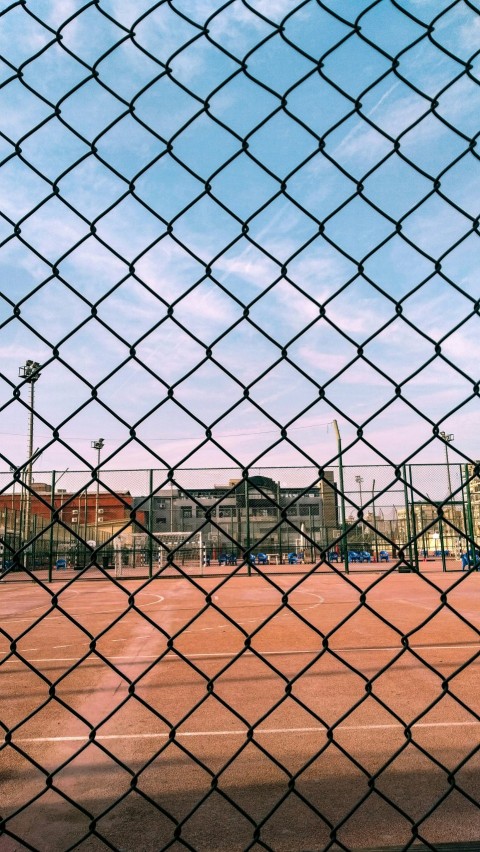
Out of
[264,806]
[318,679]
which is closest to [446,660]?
[318,679]

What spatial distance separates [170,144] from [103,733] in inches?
136

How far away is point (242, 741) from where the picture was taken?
11.5 feet

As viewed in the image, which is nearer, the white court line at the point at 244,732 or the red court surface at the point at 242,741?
the red court surface at the point at 242,741

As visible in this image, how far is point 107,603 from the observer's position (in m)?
12.2

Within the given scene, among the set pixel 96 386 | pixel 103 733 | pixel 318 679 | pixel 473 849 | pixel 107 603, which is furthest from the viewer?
pixel 107 603

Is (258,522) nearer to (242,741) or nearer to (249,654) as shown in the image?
(249,654)

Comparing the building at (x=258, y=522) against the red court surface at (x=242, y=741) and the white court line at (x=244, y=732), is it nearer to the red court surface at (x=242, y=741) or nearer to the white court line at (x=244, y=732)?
the red court surface at (x=242, y=741)

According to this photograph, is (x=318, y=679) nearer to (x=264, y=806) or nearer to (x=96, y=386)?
(x=264, y=806)

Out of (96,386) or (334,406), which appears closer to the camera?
(96,386)

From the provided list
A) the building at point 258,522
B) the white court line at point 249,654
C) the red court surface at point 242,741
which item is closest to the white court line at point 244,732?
the red court surface at point 242,741

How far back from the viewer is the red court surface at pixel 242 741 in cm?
178

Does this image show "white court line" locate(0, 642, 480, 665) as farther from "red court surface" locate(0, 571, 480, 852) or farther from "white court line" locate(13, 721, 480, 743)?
"white court line" locate(13, 721, 480, 743)

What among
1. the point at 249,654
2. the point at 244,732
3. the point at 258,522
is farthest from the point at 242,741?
the point at 258,522

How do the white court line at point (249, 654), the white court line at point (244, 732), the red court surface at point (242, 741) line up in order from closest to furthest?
the red court surface at point (242, 741) → the white court line at point (244, 732) → the white court line at point (249, 654)
